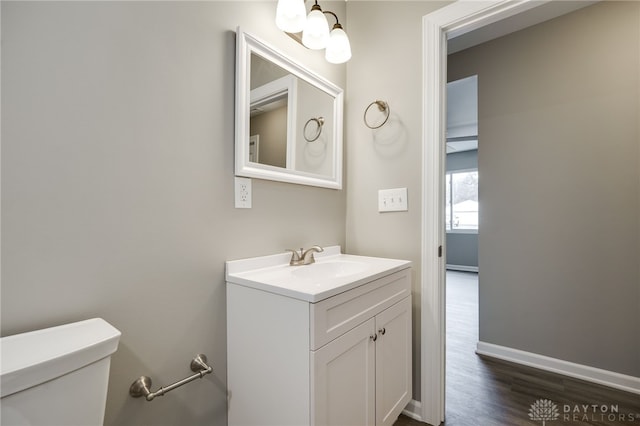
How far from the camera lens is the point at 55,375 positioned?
0.60 m

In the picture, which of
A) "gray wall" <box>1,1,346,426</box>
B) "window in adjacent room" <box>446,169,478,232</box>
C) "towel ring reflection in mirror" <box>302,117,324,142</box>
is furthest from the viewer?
"window in adjacent room" <box>446,169,478,232</box>

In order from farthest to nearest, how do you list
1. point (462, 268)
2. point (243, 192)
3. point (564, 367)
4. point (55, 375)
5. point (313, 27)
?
point (462, 268) → point (564, 367) → point (313, 27) → point (243, 192) → point (55, 375)

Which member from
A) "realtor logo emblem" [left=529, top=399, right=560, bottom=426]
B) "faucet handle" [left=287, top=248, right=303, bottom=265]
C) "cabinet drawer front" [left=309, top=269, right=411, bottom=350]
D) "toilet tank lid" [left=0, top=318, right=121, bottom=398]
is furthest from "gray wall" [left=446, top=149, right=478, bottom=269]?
"toilet tank lid" [left=0, top=318, right=121, bottom=398]

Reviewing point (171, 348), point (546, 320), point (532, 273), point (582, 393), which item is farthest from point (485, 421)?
point (171, 348)

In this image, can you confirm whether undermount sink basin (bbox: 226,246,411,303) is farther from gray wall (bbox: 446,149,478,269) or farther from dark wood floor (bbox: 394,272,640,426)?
gray wall (bbox: 446,149,478,269)

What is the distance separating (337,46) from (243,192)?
0.91 metres

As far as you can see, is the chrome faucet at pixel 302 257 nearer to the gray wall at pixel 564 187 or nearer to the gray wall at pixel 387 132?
the gray wall at pixel 387 132

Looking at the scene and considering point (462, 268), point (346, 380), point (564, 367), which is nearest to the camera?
point (346, 380)

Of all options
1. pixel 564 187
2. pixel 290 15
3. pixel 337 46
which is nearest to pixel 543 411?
pixel 564 187

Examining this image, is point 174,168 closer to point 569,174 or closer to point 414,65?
point 414,65

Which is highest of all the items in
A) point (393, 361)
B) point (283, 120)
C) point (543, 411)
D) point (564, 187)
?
point (283, 120)

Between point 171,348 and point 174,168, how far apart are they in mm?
643

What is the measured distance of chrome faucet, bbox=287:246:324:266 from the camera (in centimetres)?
139

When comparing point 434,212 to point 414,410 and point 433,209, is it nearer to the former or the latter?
point 433,209
